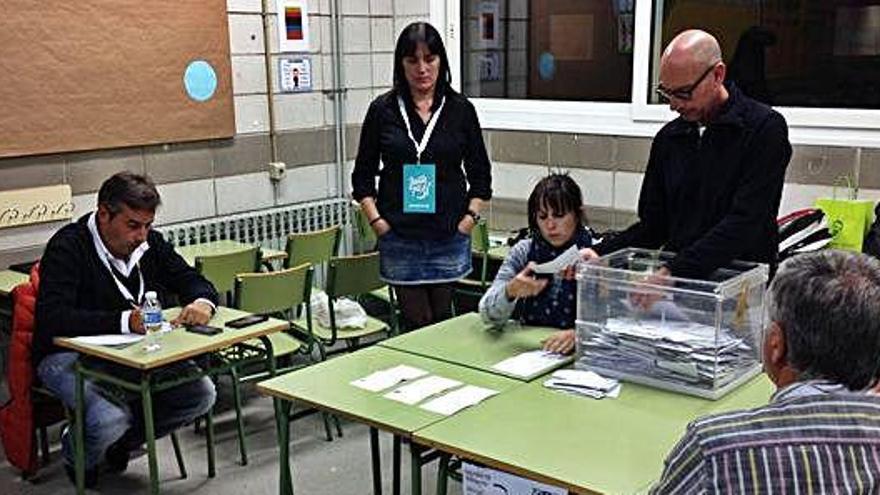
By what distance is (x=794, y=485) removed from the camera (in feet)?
3.87

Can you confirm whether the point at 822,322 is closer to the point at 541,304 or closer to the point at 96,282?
the point at 541,304

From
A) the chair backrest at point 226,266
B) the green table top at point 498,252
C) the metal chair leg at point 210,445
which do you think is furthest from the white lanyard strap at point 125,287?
the green table top at point 498,252

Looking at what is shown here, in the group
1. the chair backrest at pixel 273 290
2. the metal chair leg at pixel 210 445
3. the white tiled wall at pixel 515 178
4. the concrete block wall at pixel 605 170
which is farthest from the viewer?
the white tiled wall at pixel 515 178

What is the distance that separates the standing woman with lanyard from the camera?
346 cm

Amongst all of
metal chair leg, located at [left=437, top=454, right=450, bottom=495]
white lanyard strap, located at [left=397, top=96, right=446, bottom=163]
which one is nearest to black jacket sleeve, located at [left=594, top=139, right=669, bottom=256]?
metal chair leg, located at [left=437, top=454, right=450, bottom=495]

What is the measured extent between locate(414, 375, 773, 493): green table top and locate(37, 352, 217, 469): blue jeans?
1.46 meters

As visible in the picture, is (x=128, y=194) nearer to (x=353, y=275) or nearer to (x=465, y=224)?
(x=353, y=275)

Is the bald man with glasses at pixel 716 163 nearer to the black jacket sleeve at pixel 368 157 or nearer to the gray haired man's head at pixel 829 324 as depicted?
the gray haired man's head at pixel 829 324

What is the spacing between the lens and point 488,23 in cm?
530

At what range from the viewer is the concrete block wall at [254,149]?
13.6 ft

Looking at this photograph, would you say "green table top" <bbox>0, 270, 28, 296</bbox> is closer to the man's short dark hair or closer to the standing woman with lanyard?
the man's short dark hair

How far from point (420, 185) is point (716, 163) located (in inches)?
51.6

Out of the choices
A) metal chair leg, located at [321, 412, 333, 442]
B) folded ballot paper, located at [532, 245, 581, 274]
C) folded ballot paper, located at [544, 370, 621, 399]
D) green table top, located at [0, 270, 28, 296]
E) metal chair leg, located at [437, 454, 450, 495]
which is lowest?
metal chair leg, located at [321, 412, 333, 442]

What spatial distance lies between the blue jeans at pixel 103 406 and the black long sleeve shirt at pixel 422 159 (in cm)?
101
